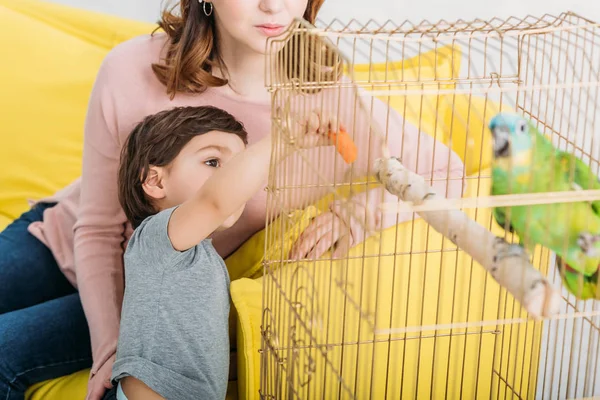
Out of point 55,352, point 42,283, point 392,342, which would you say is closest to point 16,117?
point 42,283

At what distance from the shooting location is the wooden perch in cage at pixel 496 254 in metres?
0.98

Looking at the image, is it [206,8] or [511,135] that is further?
[206,8]

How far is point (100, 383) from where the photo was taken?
5.28ft

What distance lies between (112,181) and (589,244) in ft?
3.37

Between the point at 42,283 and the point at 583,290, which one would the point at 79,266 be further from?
the point at 583,290

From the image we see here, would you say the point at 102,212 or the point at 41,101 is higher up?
the point at 41,101

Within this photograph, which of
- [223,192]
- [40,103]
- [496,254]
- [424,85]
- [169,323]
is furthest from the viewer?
[40,103]

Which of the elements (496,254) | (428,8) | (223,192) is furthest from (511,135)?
(428,8)

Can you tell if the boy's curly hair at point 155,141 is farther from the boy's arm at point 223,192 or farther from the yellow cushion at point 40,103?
the yellow cushion at point 40,103

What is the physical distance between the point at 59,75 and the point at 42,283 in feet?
2.12

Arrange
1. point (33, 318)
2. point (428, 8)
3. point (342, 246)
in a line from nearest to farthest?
point (342, 246), point (33, 318), point (428, 8)

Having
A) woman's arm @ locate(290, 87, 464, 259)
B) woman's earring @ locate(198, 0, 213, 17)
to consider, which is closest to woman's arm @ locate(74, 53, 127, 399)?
woman's earring @ locate(198, 0, 213, 17)

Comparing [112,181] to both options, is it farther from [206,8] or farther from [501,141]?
[501,141]

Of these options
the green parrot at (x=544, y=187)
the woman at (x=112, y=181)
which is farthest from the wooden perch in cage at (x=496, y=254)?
the woman at (x=112, y=181)
